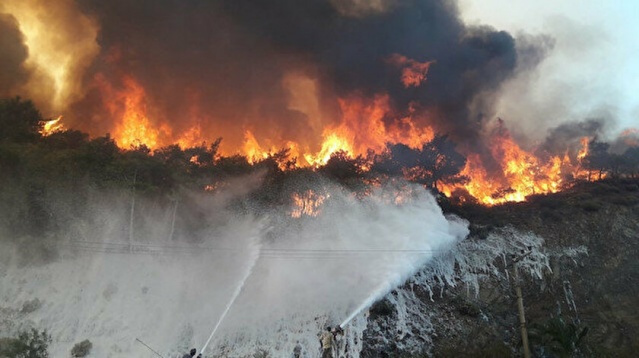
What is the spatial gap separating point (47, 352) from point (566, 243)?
37.8 meters

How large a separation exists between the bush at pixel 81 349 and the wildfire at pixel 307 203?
56.9 ft

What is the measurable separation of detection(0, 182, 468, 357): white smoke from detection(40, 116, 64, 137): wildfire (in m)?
11.0

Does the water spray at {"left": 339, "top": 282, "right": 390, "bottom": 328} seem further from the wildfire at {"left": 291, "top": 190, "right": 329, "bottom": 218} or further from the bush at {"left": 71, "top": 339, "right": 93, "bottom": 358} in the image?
the bush at {"left": 71, "top": 339, "right": 93, "bottom": 358}

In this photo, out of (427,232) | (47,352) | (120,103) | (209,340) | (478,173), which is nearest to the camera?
(47,352)

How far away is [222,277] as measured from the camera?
104 ft

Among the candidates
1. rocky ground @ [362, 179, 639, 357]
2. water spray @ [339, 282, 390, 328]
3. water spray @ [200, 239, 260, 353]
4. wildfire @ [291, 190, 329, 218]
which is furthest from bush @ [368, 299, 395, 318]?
wildfire @ [291, 190, 329, 218]

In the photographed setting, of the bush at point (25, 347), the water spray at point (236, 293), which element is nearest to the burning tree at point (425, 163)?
the water spray at point (236, 293)

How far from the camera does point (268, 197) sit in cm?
3781

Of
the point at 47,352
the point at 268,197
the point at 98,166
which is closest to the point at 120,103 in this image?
the point at 98,166

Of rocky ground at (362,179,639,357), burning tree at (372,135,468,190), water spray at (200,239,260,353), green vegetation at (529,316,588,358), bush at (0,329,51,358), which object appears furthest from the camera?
burning tree at (372,135,468,190)

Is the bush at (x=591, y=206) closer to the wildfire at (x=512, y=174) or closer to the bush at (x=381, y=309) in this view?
the wildfire at (x=512, y=174)

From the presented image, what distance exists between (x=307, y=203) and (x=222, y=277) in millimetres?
10018

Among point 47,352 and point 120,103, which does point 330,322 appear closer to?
point 47,352

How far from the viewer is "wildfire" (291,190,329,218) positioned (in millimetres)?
36816
